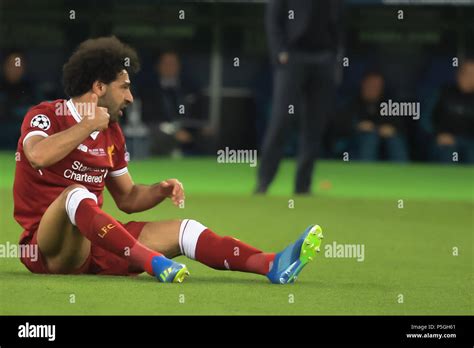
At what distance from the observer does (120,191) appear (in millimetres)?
8414

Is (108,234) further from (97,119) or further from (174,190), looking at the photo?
(97,119)

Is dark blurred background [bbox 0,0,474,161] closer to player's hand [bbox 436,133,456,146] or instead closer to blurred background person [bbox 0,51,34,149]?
blurred background person [bbox 0,51,34,149]

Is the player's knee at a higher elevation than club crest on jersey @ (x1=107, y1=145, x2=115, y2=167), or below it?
below

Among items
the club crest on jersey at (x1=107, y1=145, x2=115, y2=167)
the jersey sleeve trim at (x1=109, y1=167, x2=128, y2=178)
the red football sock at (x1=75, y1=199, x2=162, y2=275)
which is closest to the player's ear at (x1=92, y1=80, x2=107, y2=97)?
the club crest on jersey at (x1=107, y1=145, x2=115, y2=167)

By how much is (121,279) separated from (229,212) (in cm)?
529

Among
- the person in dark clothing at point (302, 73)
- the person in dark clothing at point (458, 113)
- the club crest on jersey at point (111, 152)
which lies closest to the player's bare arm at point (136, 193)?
the club crest on jersey at point (111, 152)

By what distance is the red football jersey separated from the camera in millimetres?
7938

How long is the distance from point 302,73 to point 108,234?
26.2 feet

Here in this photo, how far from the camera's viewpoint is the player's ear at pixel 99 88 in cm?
815

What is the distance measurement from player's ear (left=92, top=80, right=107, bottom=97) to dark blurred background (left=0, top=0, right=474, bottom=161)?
13952 millimetres

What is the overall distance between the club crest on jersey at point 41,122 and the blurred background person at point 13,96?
527 inches

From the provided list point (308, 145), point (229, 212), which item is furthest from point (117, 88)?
point (308, 145)

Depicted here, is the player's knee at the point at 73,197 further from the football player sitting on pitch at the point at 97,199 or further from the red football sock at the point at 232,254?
the red football sock at the point at 232,254

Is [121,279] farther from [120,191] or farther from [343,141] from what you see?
[343,141]
